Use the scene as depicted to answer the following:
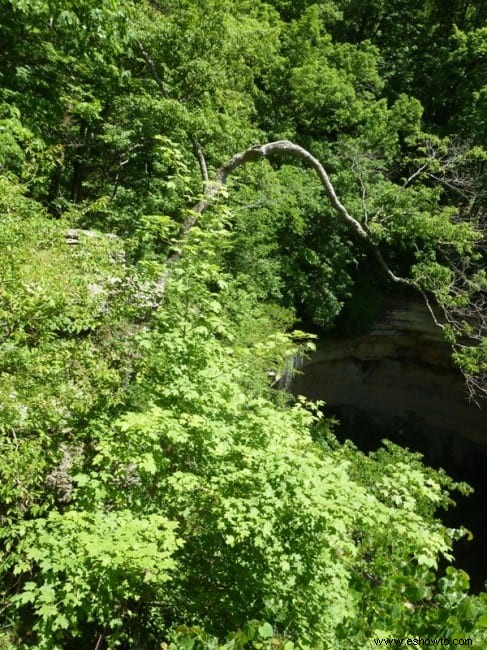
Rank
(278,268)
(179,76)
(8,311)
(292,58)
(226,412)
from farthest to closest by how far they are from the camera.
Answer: (292,58) → (278,268) → (179,76) → (226,412) → (8,311)

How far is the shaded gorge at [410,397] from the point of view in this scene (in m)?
15.7

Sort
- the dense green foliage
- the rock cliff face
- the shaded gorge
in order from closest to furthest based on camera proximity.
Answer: the dense green foliage, the shaded gorge, the rock cliff face

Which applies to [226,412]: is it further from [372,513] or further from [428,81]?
[428,81]

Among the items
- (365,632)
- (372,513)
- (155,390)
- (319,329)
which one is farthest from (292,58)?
(365,632)

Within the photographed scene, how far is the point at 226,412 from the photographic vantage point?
4195 mm

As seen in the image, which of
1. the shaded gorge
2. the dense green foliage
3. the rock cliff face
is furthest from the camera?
the rock cliff face

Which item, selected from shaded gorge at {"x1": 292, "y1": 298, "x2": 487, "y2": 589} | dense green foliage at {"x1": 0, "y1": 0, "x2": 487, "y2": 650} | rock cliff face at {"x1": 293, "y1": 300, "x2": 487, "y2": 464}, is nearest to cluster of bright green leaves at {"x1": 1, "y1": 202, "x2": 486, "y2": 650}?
dense green foliage at {"x1": 0, "y1": 0, "x2": 487, "y2": 650}

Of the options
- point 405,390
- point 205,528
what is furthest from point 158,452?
point 405,390

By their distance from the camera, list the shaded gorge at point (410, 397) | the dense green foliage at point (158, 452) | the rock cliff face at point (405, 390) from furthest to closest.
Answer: the rock cliff face at point (405, 390), the shaded gorge at point (410, 397), the dense green foliage at point (158, 452)

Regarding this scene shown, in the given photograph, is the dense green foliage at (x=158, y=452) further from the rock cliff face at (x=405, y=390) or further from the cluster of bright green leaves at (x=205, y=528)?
the rock cliff face at (x=405, y=390)

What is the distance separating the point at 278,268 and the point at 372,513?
7.91m

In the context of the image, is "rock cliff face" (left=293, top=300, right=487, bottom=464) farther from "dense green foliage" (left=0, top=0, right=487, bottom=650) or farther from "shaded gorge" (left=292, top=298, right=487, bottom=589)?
"dense green foliage" (left=0, top=0, right=487, bottom=650)

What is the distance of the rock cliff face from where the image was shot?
16031 mm

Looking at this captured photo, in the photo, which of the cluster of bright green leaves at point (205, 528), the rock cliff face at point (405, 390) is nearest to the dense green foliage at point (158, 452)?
the cluster of bright green leaves at point (205, 528)
